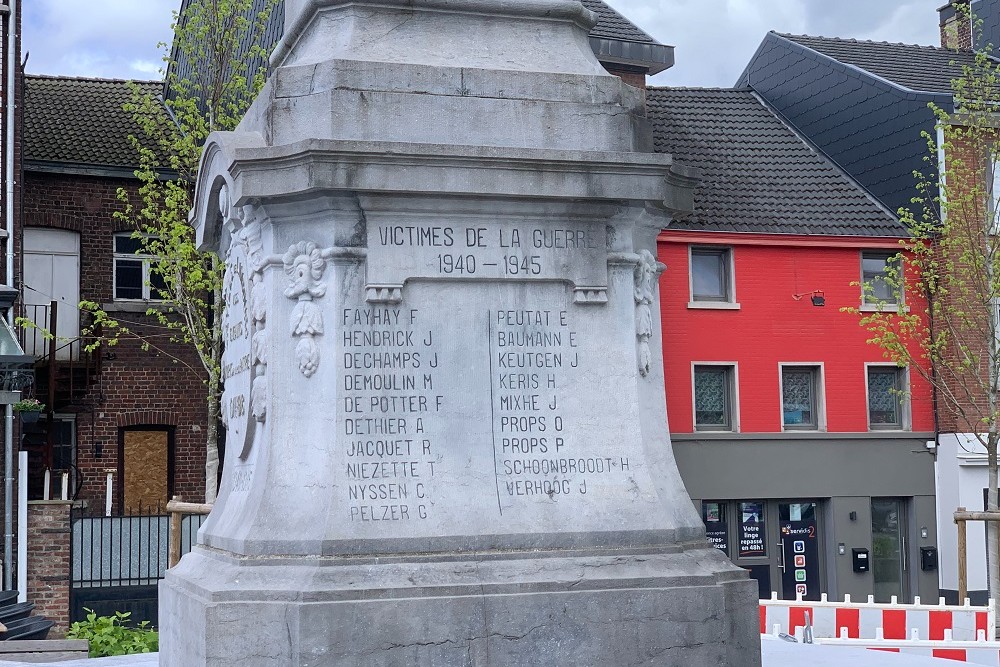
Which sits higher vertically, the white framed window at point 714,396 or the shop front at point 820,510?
the white framed window at point 714,396

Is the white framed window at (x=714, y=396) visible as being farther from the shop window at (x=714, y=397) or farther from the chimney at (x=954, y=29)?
the chimney at (x=954, y=29)

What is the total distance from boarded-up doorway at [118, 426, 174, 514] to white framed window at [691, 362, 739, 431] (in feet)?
33.7

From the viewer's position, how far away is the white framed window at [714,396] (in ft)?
91.1

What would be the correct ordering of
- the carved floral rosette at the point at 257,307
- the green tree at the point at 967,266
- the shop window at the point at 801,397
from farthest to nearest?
the shop window at the point at 801,397
the green tree at the point at 967,266
the carved floral rosette at the point at 257,307

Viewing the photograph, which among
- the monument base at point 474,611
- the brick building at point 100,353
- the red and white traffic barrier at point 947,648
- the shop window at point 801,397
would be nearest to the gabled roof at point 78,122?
the brick building at point 100,353

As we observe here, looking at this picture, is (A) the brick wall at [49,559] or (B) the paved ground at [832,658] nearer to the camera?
(B) the paved ground at [832,658]

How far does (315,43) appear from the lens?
24.3 feet

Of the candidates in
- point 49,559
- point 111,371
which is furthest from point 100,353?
point 49,559

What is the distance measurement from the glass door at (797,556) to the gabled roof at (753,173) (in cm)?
589

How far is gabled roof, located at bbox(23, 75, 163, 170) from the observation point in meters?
25.9

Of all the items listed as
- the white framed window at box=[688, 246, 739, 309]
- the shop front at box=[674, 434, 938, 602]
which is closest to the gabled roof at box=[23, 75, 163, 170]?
the white framed window at box=[688, 246, 739, 309]

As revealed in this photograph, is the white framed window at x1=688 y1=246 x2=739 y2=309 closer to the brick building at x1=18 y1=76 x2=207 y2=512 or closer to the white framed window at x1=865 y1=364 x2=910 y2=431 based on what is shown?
the white framed window at x1=865 y1=364 x2=910 y2=431

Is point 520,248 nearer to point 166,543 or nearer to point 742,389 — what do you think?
point 166,543

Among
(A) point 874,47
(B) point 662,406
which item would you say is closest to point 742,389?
(A) point 874,47
